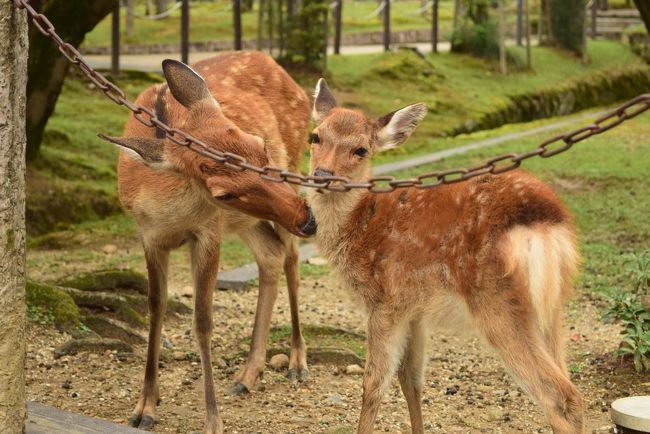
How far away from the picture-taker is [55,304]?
22.1 feet

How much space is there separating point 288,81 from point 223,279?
2.02 metres

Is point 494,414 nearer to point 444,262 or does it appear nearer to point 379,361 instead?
point 379,361

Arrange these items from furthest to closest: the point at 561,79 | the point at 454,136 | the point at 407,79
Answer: the point at 561,79 < the point at 407,79 < the point at 454,136

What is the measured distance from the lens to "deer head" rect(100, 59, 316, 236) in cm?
451

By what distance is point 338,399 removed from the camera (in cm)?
585

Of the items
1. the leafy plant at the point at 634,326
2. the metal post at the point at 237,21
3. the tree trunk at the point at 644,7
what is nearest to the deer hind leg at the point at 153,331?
the leafy plant at the point at 634,326

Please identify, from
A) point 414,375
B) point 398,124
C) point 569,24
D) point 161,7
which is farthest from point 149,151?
point 161,7

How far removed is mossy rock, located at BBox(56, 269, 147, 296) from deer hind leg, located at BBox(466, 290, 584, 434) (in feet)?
12.2

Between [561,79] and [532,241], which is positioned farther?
[561,79]

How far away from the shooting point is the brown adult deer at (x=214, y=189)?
4.68 meters

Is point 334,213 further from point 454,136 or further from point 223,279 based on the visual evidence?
point 454,136

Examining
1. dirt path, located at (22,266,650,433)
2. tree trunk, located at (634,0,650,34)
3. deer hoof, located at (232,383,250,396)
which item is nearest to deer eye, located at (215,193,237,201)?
dirt path, located at (22,266,650,433)

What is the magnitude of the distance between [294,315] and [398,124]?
187 cm

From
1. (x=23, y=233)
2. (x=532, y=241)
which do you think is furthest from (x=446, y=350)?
(x=23, y=233)
